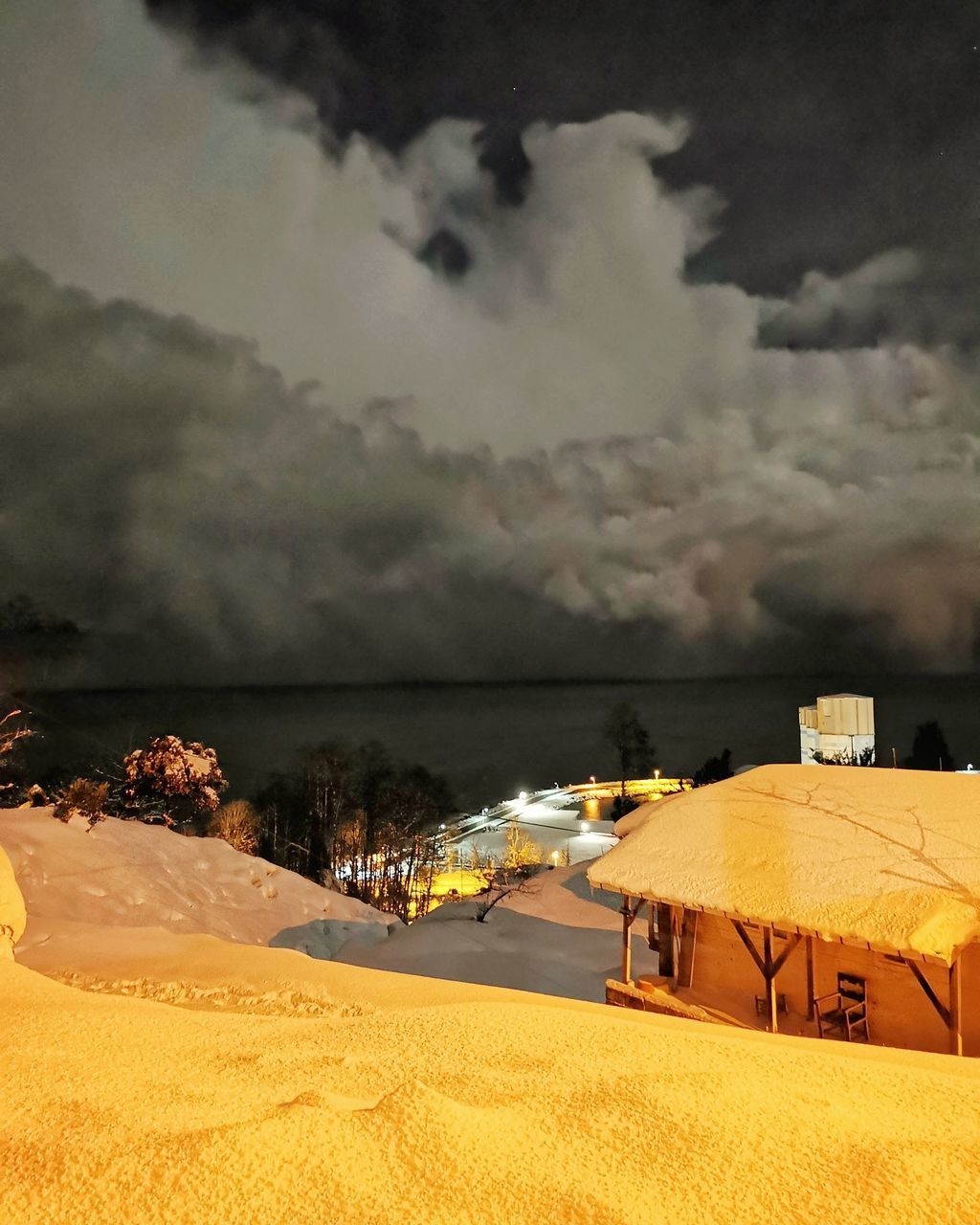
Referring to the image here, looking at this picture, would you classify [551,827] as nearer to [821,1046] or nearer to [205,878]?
[205,878]

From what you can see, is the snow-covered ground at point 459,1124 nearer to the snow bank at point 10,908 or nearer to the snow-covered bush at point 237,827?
the snow bank at point 10,908

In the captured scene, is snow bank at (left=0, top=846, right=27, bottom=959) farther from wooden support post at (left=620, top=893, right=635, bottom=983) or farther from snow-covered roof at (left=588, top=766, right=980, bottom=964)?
wooden support post at (left=620, top=893, right=635, bottom=983)

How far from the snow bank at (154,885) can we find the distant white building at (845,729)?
74.5 ft

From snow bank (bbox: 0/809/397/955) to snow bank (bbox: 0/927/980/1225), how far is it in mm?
8189

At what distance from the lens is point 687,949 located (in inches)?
411

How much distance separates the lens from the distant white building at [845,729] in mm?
30844


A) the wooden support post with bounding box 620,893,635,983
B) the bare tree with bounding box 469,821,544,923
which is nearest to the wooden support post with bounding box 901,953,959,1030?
the wooden support post with bounding box 620,893,635,983

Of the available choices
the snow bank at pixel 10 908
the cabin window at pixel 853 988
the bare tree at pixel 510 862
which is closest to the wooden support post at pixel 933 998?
the cabin window at pixel 853 988

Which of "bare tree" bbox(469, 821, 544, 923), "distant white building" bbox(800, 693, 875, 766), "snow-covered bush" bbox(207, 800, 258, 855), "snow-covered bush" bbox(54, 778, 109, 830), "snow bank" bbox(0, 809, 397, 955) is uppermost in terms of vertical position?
"distant white building" bbox(800, 693, 875, 766)

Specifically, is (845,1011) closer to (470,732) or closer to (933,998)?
(933,998)

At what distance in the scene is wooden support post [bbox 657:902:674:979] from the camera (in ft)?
35.2

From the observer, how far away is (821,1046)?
17.0 ft

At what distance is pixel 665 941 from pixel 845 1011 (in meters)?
2.91

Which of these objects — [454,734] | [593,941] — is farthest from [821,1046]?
[454,734]
